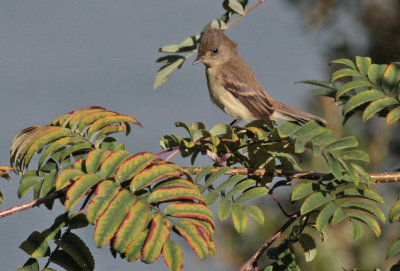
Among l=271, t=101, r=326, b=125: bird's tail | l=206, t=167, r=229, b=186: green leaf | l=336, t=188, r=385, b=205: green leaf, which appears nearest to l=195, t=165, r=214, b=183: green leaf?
l=206, t=167, r=229, b=186: green leaf

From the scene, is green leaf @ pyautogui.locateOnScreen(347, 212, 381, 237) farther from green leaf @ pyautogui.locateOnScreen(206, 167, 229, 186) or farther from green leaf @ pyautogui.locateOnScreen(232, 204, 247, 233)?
green leaf @ pyautogui.locateOnScreen(206, 167, 229, 186)

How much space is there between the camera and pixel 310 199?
6.79 feet

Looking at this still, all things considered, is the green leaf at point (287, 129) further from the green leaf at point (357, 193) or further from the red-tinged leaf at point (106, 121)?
the red-tinged leaf at point (106, 121)

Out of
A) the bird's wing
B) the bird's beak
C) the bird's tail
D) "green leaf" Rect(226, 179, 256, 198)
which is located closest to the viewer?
"green leaf" Rect(226, 179, 256, 198)

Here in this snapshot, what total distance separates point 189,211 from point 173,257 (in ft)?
0.49

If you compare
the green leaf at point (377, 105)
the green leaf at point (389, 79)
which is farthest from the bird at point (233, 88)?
the green leaf at point (377, 105)

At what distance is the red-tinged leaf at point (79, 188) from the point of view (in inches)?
69.5

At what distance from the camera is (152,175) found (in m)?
1.82

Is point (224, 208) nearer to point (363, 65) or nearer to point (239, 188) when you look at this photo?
point (239, 188)

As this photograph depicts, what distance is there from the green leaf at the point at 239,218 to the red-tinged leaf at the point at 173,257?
32 cm

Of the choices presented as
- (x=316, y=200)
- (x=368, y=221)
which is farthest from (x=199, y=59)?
(x=368, y=221)

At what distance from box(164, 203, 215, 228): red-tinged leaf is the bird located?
134 inches

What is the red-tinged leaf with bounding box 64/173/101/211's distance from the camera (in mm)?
1765

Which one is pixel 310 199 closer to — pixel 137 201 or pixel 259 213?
pixel 259 213
